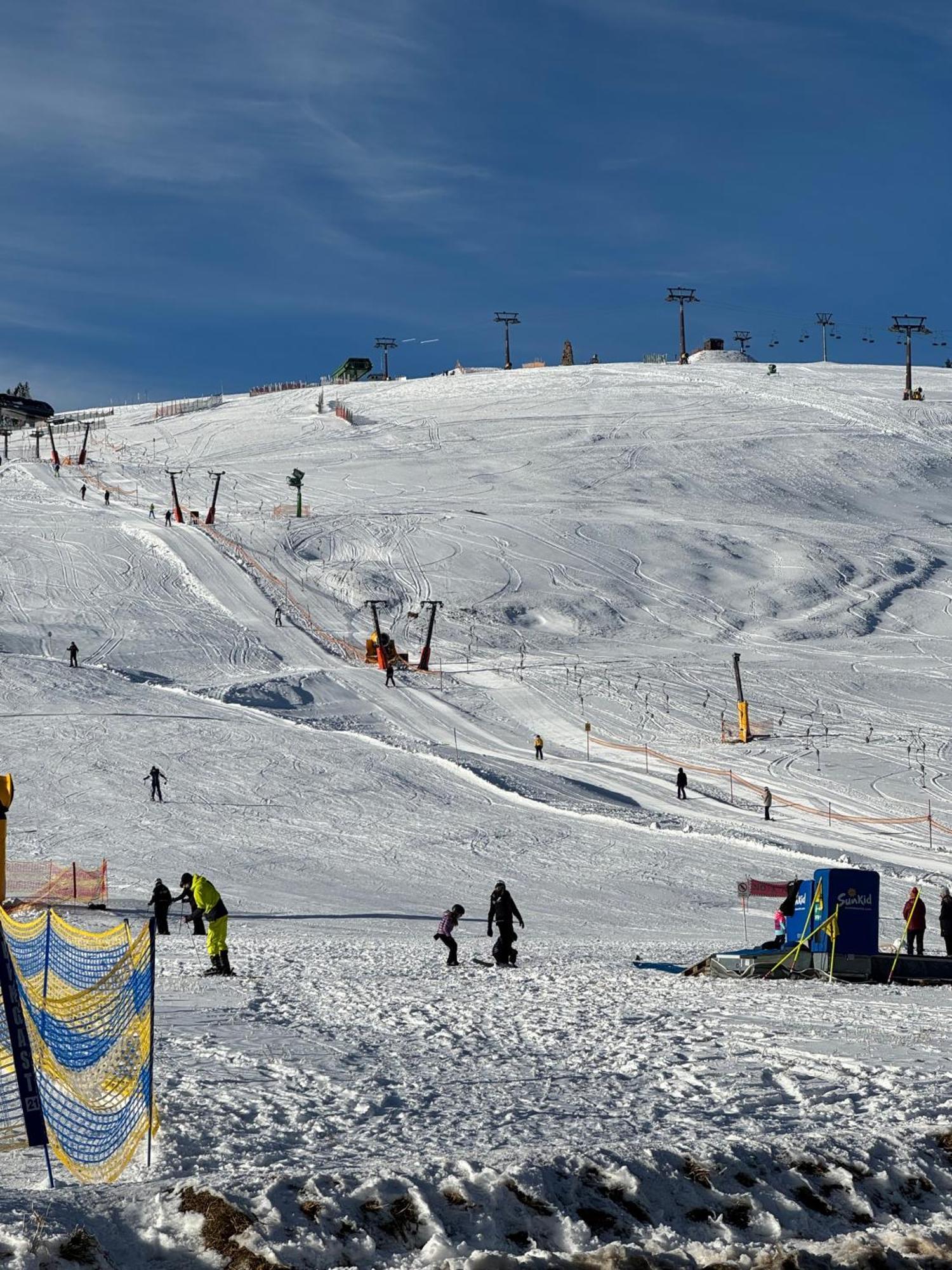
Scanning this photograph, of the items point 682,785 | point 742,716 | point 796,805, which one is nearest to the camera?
point 796,805

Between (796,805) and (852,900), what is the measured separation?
17.4m

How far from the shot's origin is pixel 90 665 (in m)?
43.9

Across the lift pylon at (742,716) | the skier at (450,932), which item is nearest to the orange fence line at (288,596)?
the lift pylon at (742,716)

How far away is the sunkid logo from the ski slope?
1495mm

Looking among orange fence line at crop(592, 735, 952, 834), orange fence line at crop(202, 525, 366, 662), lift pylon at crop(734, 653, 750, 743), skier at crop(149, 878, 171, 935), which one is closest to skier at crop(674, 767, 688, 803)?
orange fence line at crop(592, 735, 952, 834)

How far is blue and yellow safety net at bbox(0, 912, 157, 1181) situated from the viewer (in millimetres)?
7367

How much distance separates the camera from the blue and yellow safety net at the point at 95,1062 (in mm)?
7367

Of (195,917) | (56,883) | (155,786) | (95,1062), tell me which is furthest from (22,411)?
(95,1062)

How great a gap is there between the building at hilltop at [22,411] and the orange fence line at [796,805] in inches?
3022

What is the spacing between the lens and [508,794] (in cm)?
3030

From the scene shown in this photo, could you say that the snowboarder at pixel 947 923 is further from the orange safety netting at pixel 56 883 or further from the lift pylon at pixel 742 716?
the lift pylon at pixel 742 716

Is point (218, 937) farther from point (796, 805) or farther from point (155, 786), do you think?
point (796, 805)

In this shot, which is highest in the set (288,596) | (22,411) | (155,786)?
(22,411)

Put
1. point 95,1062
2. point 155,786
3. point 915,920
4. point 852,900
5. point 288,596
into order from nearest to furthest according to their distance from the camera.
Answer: point 95,1062
point 852,900
point 915,920
point 155,786
point 288,596
